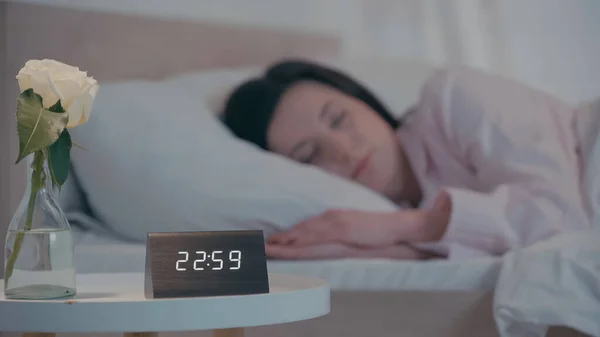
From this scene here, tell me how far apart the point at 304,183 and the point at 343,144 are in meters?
0.14

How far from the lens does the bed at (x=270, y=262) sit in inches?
66.4

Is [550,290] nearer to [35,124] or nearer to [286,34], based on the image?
[286,34]

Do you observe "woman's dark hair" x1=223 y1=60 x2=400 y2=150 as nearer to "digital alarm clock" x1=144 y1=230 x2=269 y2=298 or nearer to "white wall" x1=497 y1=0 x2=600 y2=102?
"white wall" x1=497 y1=0 x2=600 y2=102

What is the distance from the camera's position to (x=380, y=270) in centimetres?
171

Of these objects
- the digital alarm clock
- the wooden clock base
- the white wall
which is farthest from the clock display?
the white wall

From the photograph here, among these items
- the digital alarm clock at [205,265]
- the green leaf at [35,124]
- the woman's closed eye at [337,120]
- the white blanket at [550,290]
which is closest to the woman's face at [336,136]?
the woman's closed eye at [337,120]

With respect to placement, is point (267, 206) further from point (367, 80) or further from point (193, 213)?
point (367, 80)

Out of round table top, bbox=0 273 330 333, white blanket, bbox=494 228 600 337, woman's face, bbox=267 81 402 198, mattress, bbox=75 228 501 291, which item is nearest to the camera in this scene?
round table top, bbox=0 273 330 333

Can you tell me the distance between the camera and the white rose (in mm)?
947

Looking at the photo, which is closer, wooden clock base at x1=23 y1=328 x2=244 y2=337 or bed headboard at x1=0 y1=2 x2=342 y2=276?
wooden clock base at x1=23 y1=328 x2=244 y2=337

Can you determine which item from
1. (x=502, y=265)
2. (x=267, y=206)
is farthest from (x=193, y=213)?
(x=502, y=265)

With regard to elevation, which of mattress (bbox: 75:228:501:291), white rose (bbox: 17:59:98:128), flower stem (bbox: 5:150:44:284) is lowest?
mattress (bbox: 75:228:501:291)

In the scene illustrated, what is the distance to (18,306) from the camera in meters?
0.88

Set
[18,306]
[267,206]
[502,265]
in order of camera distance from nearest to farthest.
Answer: [18,306] → [502,265] → [267,206]
